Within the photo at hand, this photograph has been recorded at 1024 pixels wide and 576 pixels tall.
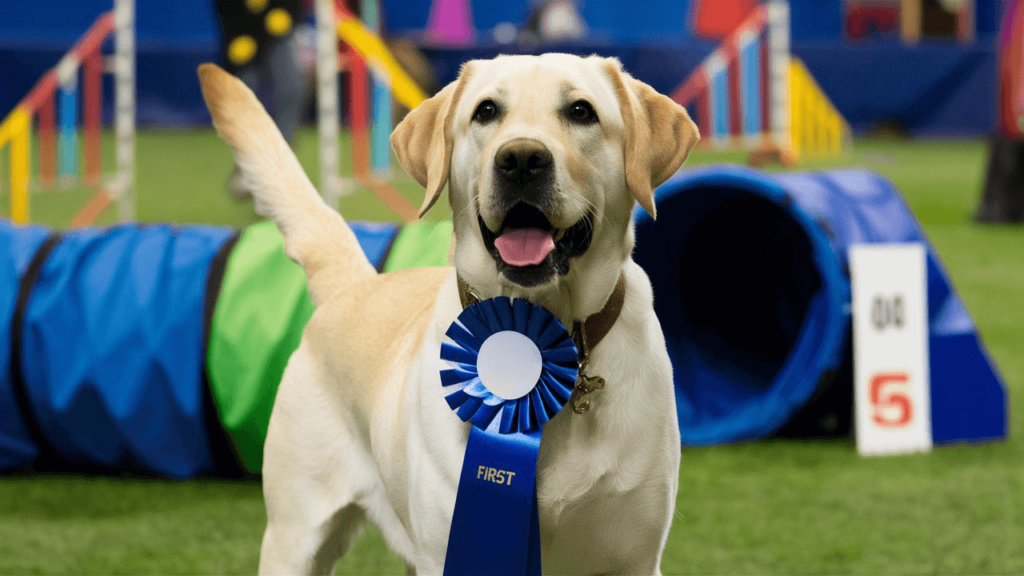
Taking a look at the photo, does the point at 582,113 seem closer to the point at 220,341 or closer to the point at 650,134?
the point at 650,134

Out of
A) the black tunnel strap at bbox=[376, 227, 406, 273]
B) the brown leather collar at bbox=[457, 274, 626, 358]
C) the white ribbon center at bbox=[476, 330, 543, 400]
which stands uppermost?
the brown leather collar at bbox=[457, 274, 626, 358]

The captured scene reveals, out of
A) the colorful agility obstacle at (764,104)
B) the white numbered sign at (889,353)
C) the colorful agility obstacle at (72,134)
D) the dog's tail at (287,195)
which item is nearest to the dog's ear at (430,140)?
the dog's tail at (287,195)

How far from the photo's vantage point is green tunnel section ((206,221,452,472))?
3.53 meters

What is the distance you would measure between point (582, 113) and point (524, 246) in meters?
0.22

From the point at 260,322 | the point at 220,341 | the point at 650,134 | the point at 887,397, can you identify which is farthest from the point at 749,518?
the point at 650,134

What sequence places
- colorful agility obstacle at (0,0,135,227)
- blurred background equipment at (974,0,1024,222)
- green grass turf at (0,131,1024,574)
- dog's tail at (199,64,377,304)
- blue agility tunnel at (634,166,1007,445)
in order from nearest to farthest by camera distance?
dog's tail at (199,64,377,304) → green grass turf at (0,131,1024,574) → blue agility tunnel at (634,166,1007,445) → colorful agility obstacle at (0,0,135,227) → blurred background equipment at (974,0,1024,222)

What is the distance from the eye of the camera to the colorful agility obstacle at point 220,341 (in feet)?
11.8

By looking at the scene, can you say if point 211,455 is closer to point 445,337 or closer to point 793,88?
point 445,337

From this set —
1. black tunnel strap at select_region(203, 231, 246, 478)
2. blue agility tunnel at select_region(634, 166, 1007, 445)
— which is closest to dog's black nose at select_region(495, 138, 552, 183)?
black tunnel strap at select_region(203, 231, 246, 478)

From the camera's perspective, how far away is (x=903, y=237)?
419 centimetres

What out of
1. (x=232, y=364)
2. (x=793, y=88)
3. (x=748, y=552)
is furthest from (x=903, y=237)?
(x=793, y=88)

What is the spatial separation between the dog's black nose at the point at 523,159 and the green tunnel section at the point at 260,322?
1.64 metres

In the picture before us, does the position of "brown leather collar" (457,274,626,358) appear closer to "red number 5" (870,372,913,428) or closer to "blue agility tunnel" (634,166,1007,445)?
"blue agility tunnel" (634,166,1007,445)

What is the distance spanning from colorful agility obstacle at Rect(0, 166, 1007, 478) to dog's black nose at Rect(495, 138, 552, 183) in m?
1.53
